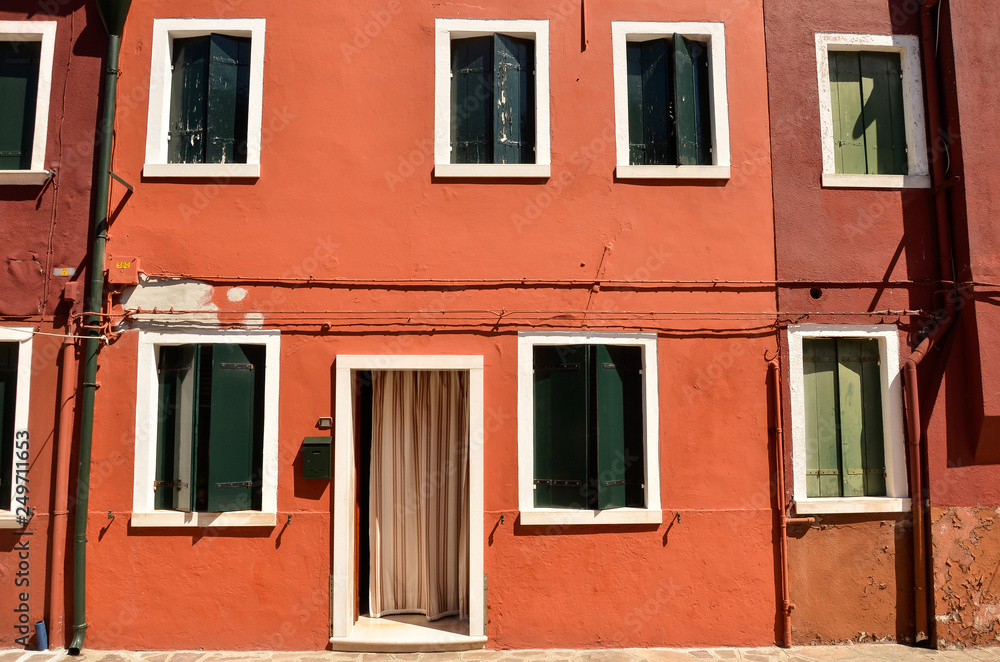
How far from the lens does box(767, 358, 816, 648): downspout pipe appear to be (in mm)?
6512

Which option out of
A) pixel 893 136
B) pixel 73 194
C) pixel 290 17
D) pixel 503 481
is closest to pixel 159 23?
pixel 290 17

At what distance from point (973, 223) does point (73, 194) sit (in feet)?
28.8

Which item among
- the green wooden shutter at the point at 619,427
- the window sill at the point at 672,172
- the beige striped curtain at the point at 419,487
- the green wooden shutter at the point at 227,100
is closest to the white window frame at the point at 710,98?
the window sill at the point at 672,172

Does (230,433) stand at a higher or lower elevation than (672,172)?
lower

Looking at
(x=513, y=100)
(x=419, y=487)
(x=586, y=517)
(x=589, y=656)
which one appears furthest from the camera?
(x=419, y=487)

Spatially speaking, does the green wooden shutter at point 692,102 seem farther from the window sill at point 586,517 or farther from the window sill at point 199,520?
the window sill at point 199,520

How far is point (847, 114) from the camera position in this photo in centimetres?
718

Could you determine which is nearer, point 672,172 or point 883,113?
point 672,172

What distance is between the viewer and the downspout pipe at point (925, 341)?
6.60m

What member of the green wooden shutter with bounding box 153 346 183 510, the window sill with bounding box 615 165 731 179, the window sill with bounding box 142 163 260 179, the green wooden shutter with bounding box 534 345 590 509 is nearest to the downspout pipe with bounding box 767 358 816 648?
the green wooden shutter with bounding box 534 345 590 509

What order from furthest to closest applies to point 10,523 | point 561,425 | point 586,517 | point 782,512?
point 561,425 → point 782,512 → point 586,517 → point 10,523

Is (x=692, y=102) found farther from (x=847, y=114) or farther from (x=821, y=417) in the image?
(x=821, y=417)

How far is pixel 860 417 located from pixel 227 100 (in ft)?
23.3

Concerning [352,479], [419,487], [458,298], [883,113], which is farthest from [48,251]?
[883,113]
